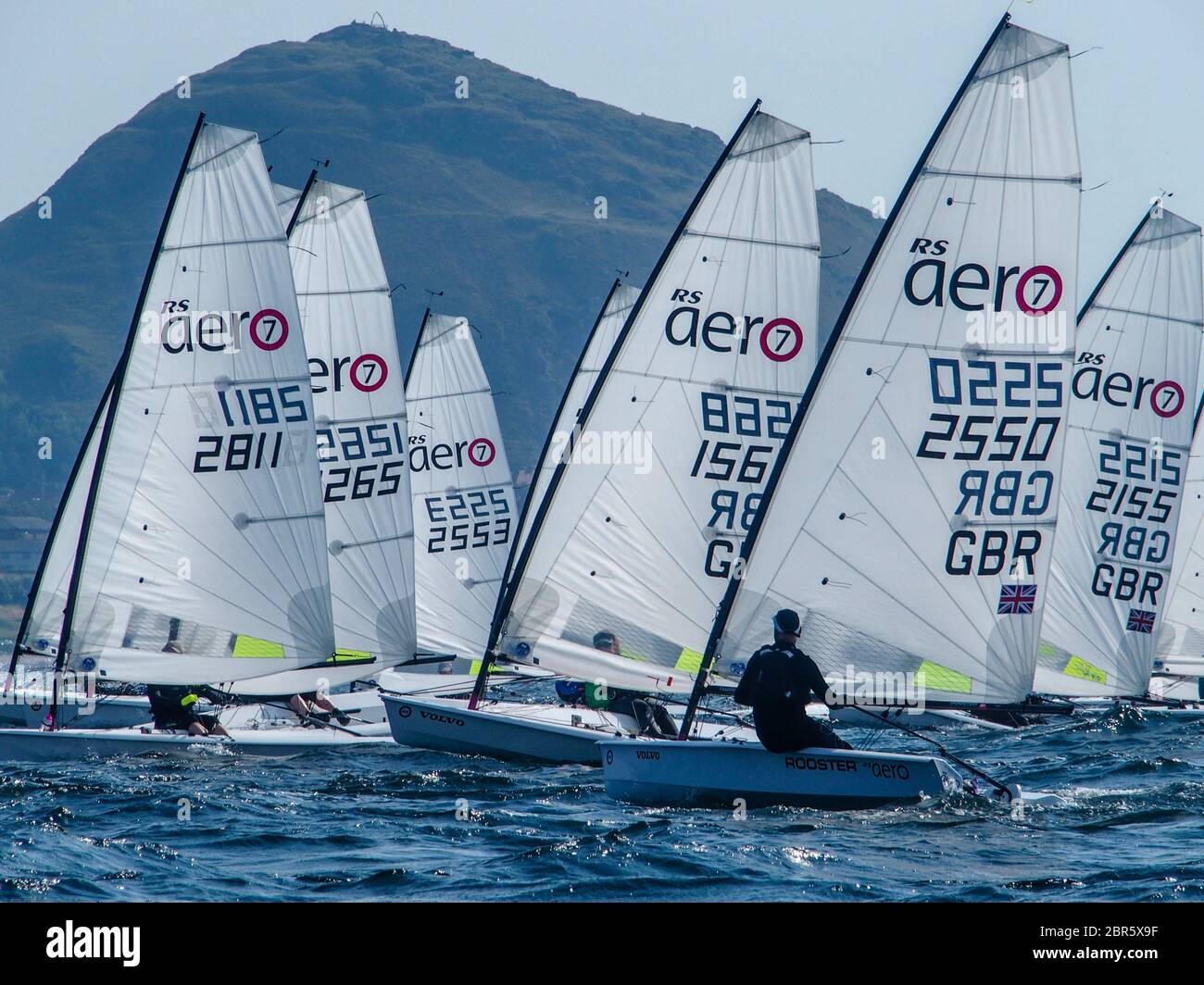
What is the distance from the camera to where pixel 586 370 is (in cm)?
2639

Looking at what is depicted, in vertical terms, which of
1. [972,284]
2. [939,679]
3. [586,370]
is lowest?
[939,679]

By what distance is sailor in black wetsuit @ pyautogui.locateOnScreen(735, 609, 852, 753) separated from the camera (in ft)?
41.3

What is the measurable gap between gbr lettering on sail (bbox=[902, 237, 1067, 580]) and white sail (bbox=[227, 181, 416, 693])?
31.8 ft

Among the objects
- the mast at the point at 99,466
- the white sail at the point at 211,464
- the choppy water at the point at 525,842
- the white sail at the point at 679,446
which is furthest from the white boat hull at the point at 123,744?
the white sail at the point at 679,446

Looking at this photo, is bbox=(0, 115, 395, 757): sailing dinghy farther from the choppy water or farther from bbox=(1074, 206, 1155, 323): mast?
bbox=(1074, 206, 1155, 323): mast

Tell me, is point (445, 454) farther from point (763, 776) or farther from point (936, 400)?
point (763, 776)

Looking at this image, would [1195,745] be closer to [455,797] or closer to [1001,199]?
[1001,199]

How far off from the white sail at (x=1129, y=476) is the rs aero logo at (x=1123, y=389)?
1 centimetres

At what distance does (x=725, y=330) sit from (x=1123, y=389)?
8537 mm

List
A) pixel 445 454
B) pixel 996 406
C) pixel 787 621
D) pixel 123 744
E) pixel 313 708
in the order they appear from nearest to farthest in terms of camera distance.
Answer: pixel 787 621
pixel 996 406
pixel 123 744
pixel 313 708
pixel 445 454

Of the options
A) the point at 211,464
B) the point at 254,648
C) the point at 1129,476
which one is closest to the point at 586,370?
the point at 1129,476
